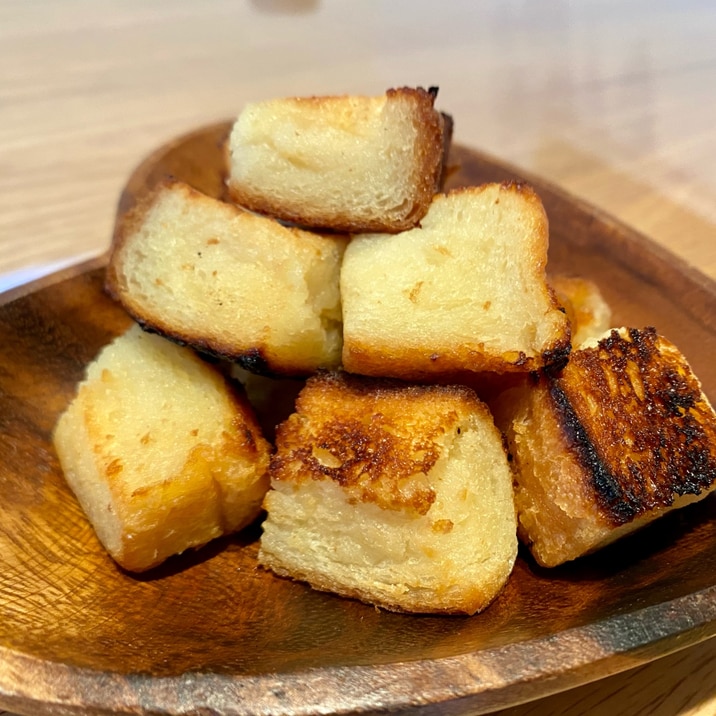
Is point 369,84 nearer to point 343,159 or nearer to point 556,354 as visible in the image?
point 343,159

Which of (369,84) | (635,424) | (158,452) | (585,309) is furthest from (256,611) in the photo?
(369,84)

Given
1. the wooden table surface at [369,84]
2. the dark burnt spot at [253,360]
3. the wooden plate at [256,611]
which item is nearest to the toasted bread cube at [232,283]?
the dark burnt spot at [253,360]

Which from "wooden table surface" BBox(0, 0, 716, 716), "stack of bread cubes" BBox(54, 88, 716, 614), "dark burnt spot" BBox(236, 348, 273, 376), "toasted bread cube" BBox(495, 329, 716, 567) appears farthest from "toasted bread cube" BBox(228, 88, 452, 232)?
"wooden table surface" BBox(0, 0, 716, 716)

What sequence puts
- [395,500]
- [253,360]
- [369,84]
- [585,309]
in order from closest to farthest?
[395,500] < [253,360] < [585,309] < [369,84]

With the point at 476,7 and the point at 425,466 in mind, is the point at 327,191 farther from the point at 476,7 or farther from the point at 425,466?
the point at 476,7

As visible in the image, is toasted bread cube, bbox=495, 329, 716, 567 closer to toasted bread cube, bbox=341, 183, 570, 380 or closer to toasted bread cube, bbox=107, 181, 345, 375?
toasted bread cube, bbox=341, 183, 570, 380

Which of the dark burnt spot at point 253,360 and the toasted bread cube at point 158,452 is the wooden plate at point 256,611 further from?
the dark burnt spot at point 253,360
